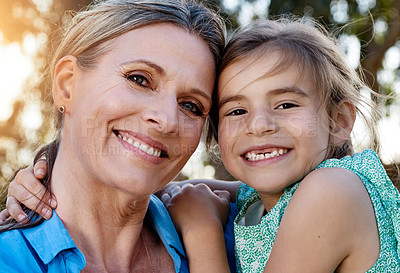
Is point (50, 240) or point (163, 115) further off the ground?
point (163, 115)

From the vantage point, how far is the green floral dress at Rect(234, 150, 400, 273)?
2.07 meters

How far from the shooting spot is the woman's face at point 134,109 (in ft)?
6.84

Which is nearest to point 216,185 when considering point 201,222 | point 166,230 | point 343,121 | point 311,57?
point 201,222

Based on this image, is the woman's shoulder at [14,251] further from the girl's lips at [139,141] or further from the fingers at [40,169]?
the girl's lips at [139,141]

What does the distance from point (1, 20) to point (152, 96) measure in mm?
4222

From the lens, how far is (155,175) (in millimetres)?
2193

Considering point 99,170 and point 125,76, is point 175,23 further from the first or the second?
point 99,170

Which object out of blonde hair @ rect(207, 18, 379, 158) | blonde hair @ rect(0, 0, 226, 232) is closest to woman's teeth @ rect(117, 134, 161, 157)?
blonde hair @ rect(0, 0, 226, 232)

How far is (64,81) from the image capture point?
7.48 ft

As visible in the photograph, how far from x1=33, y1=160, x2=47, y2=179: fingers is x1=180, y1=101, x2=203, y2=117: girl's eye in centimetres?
71

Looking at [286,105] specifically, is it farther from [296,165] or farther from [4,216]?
[4,216]

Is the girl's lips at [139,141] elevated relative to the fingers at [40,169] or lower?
elevated

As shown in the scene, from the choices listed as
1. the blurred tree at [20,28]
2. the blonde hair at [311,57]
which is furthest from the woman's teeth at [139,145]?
the blurred tree at [20,28]

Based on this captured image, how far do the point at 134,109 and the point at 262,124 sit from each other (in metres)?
0.62
